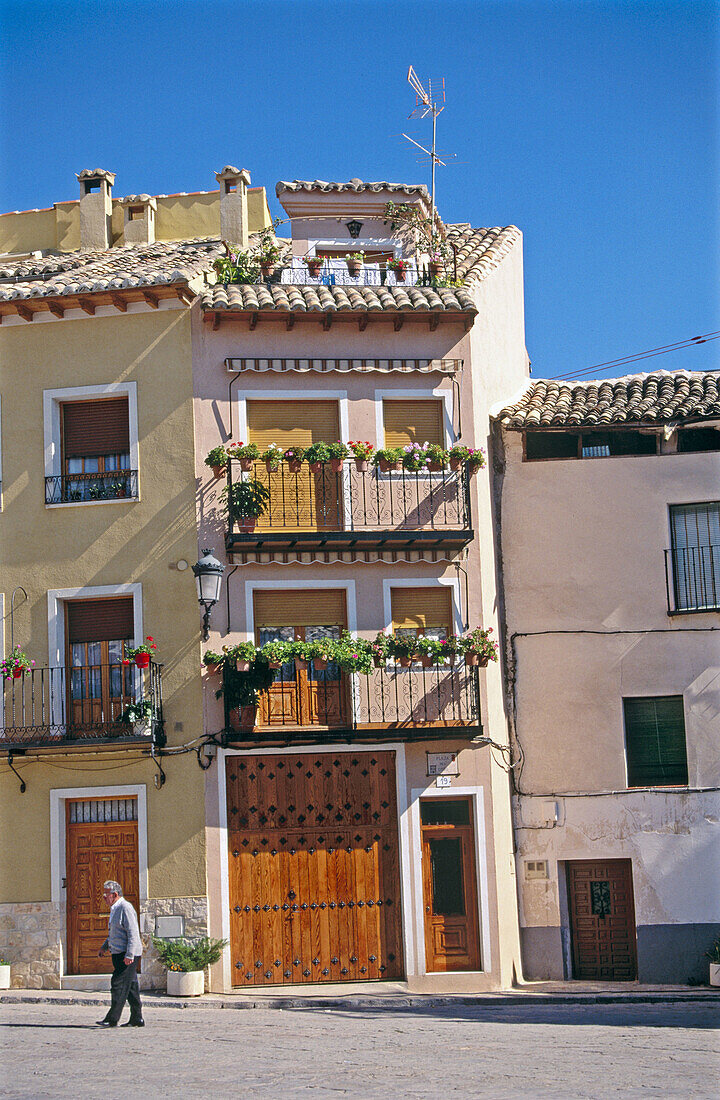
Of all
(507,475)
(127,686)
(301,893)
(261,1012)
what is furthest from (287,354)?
(261,1012)

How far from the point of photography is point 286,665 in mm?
20062

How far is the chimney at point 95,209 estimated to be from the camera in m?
27.1

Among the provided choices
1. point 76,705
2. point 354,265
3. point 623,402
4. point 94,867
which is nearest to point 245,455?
point 354,265

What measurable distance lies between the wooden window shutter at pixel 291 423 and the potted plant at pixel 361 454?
2.65ft

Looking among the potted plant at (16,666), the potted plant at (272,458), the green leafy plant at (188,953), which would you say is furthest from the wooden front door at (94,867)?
the potted plant at (272,458)

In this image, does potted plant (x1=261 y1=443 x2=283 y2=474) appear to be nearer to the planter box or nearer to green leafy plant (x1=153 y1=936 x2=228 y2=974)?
green leafy plant (x1=153 y1=936 x2=228 y2=974)

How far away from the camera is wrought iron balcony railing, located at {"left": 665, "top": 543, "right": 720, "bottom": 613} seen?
21.6 meters

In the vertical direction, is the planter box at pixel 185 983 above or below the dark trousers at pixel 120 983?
below

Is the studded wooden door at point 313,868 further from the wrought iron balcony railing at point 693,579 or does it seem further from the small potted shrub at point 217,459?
the wrought iron balcony railing at point 693,579

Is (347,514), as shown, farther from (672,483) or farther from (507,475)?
(672,483)

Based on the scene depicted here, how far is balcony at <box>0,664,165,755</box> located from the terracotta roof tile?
7549mm

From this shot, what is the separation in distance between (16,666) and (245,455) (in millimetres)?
4621

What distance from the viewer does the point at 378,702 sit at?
19.9 m

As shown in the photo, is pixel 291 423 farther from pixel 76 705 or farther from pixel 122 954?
pixel 122 954
